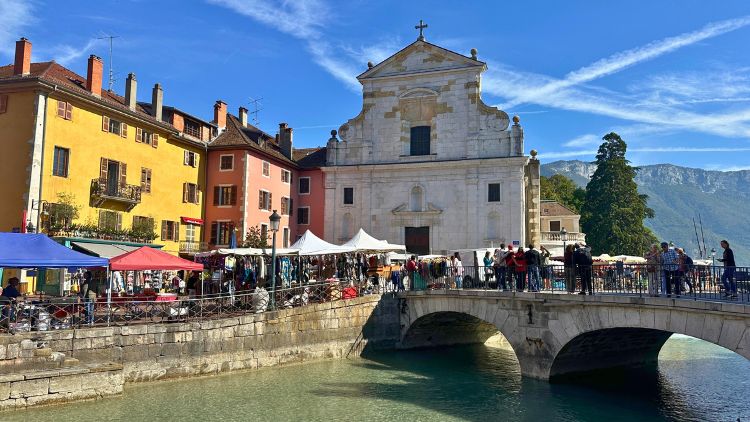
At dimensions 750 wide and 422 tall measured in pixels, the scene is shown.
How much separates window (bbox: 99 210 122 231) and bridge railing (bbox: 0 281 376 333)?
1008 cm

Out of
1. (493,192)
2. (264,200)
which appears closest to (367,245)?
(493,192)

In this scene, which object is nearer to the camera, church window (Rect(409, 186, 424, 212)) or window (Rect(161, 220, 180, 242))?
window (Rect(161, 220, 180, 242))

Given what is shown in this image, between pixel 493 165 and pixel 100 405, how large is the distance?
29.7 m

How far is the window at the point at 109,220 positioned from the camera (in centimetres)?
3075

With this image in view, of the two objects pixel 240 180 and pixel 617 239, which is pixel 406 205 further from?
pixel 617 239

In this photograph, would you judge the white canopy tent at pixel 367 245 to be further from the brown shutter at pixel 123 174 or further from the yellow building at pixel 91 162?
the brown shutter at pixel 123 174

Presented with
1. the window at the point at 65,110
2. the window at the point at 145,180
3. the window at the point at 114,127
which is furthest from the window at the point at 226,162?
the window at the point at 65,110

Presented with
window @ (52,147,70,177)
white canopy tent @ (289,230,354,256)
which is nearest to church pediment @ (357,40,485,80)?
white canopy tent @ (289,230,354,256)

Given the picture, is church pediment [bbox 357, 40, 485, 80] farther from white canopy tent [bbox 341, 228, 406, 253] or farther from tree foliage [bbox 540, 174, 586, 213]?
tree foliage [bbox 540, 174, 586, 213]

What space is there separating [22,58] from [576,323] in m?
29.1

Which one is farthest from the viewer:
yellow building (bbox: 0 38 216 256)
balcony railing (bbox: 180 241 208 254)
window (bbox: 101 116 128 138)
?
balcony railing (bbox: 180 241 208 254)

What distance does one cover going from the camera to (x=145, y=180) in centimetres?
3500

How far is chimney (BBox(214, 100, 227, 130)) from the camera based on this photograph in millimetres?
42875

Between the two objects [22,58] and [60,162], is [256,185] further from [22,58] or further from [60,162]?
[22,58]
